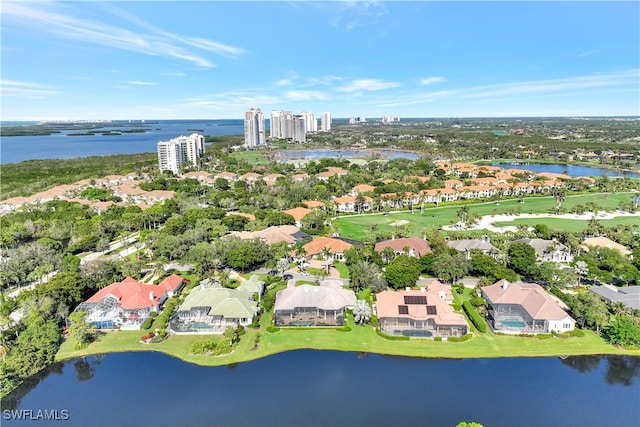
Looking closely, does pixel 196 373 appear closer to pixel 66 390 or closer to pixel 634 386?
pixel 66 390

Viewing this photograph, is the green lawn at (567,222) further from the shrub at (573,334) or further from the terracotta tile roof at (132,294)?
the terracotta tile roof at (132,294)

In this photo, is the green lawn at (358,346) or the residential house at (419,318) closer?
the green lawn at (358,346)

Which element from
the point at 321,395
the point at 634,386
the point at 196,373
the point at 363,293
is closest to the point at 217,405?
the point at 196,373

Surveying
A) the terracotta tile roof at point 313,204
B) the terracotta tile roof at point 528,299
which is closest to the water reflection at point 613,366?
the terracotta tile roof at point 528,299

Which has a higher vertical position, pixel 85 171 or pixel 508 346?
pixel 85 171

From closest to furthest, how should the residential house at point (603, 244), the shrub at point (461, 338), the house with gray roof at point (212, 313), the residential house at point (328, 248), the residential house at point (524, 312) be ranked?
the shrub at point (461, 338) < the residential house at point (524, 312) < the house with gray roof at point (212, 313) < the residential house at point (603, 244) < the residential house at point (328, 248)

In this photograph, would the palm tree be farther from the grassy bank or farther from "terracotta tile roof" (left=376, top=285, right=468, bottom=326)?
"terracotta tile roof" (left=376, top=285, right=468, bottom=326)
